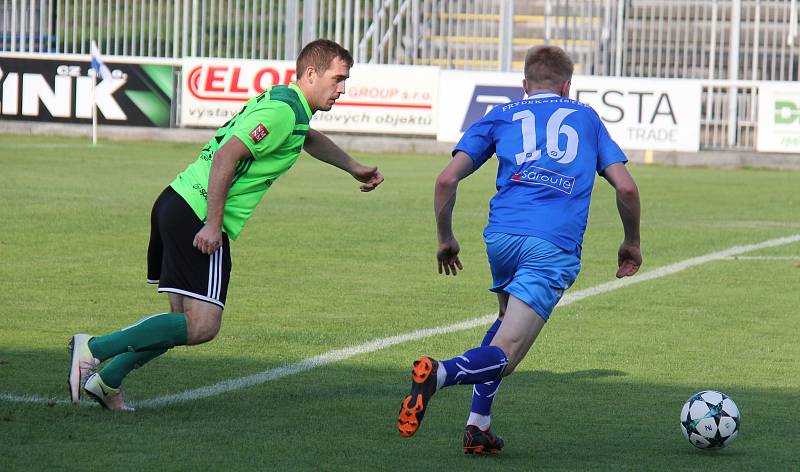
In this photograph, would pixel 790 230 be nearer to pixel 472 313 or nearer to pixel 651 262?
pixel 651 262

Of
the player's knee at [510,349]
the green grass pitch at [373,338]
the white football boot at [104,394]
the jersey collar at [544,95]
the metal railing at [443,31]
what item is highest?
the metal railing at [443,31]

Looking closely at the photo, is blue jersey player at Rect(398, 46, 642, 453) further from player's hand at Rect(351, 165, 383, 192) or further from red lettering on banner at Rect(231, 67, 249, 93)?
red lettering on banner at Rect(231, 67, 249, 93)

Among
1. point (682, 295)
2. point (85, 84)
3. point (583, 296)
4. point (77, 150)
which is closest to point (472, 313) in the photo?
point (583, 296)

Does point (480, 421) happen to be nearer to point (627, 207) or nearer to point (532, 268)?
point (532, 268)

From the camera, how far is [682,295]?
990 cm

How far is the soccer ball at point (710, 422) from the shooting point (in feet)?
17.5

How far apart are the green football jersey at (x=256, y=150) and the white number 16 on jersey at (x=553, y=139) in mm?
993

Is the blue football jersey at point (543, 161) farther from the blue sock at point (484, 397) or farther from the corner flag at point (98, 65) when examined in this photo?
the corner flag at point (98, 65)

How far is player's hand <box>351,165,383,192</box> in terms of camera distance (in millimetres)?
6398

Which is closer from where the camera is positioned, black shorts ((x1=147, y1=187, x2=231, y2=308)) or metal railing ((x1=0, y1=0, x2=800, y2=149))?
black shorts ((x1=147, y1=187, x2=231, y2=308))

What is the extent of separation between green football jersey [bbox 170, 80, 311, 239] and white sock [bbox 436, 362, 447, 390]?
120 centimetres

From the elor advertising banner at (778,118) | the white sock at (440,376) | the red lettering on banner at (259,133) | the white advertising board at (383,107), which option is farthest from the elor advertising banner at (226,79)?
the white sock at (440,376)

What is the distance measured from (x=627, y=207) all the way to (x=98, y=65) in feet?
68.0

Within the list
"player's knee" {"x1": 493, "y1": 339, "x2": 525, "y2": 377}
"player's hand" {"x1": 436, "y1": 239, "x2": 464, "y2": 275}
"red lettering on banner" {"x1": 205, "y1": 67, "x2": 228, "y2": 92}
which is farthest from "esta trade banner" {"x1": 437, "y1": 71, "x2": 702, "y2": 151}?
→ "player's knee" {"x1": 493, "y1": 339, "x2": 525, "y2": 377}
